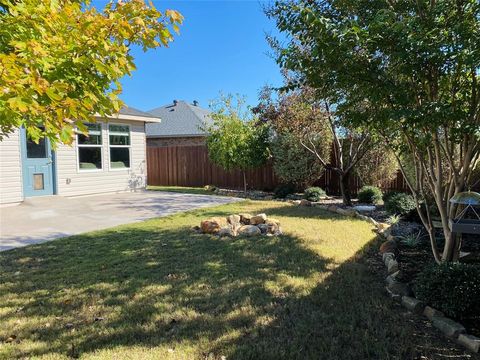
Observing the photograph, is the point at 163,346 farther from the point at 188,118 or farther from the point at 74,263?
the point at 188,118

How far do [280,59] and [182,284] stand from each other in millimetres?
2757

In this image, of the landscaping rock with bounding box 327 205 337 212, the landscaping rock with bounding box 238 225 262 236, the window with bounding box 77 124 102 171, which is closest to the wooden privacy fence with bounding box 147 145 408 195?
the landscaping rock with bounding box 327 205 337 212

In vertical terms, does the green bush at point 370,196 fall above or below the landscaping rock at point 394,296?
above

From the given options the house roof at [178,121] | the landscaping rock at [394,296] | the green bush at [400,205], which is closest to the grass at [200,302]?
the landscaping rock at [394,296]

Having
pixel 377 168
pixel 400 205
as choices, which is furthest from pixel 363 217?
pixel 377 168

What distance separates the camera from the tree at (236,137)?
12703 millimetres

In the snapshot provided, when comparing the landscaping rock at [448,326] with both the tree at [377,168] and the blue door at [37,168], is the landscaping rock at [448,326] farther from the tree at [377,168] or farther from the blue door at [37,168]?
the blue door at [37,168]

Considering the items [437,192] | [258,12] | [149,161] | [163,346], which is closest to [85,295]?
[163,346]

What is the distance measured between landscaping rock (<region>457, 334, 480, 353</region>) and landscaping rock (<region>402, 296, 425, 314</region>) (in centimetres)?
49

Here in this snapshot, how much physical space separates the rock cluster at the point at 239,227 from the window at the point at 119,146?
7.55 m

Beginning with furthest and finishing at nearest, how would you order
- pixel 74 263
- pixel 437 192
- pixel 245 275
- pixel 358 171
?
pixel 358 171, pixel 74 263, pixel 245 275, pixel 437 192

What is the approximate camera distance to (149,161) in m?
18.2

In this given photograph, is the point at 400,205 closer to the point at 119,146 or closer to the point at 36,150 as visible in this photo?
the point at 119,146

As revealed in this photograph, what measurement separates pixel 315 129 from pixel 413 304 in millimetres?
8341
